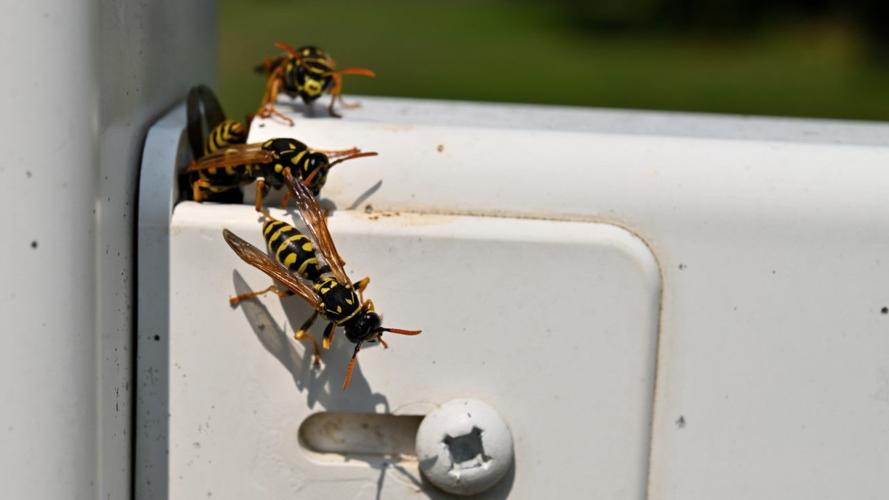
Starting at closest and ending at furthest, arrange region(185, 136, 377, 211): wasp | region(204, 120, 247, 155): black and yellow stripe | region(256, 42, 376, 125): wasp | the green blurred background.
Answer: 1. region(185, 136, 377, 211): wasp
2. region(204, 120, 247, 155): black and yellow stripe
3. region(256, 42, 376, 125): wasp
4. the green blurred background

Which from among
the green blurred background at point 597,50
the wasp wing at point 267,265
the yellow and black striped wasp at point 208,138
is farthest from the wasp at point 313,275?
the green blurred background at point 597,50

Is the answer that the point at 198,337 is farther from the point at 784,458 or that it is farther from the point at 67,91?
the point at 784,458

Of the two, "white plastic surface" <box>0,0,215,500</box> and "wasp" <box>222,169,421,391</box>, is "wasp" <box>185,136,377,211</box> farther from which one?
"white plastic surface" <box>0,0,215,500</box>

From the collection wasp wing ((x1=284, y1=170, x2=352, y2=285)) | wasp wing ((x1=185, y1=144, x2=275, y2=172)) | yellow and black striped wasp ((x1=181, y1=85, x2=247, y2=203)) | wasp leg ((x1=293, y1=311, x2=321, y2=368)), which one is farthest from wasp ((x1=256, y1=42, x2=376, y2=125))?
wasp leg ((x1=293, y1=311, x2=321, y2=368))

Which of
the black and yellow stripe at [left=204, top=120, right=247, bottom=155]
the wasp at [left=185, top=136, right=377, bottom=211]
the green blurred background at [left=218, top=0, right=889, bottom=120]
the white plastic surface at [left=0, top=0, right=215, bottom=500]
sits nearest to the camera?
the white plastic surface at [left=0, top=0, right=215, bottom=500]

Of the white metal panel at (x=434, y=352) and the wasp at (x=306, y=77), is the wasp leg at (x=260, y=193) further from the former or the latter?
the wasp at (x=306, y=77)

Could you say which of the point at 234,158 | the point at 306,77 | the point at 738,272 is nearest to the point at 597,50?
the point at 306,77

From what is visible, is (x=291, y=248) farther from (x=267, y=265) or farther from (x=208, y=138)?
(x=208, y=138)
